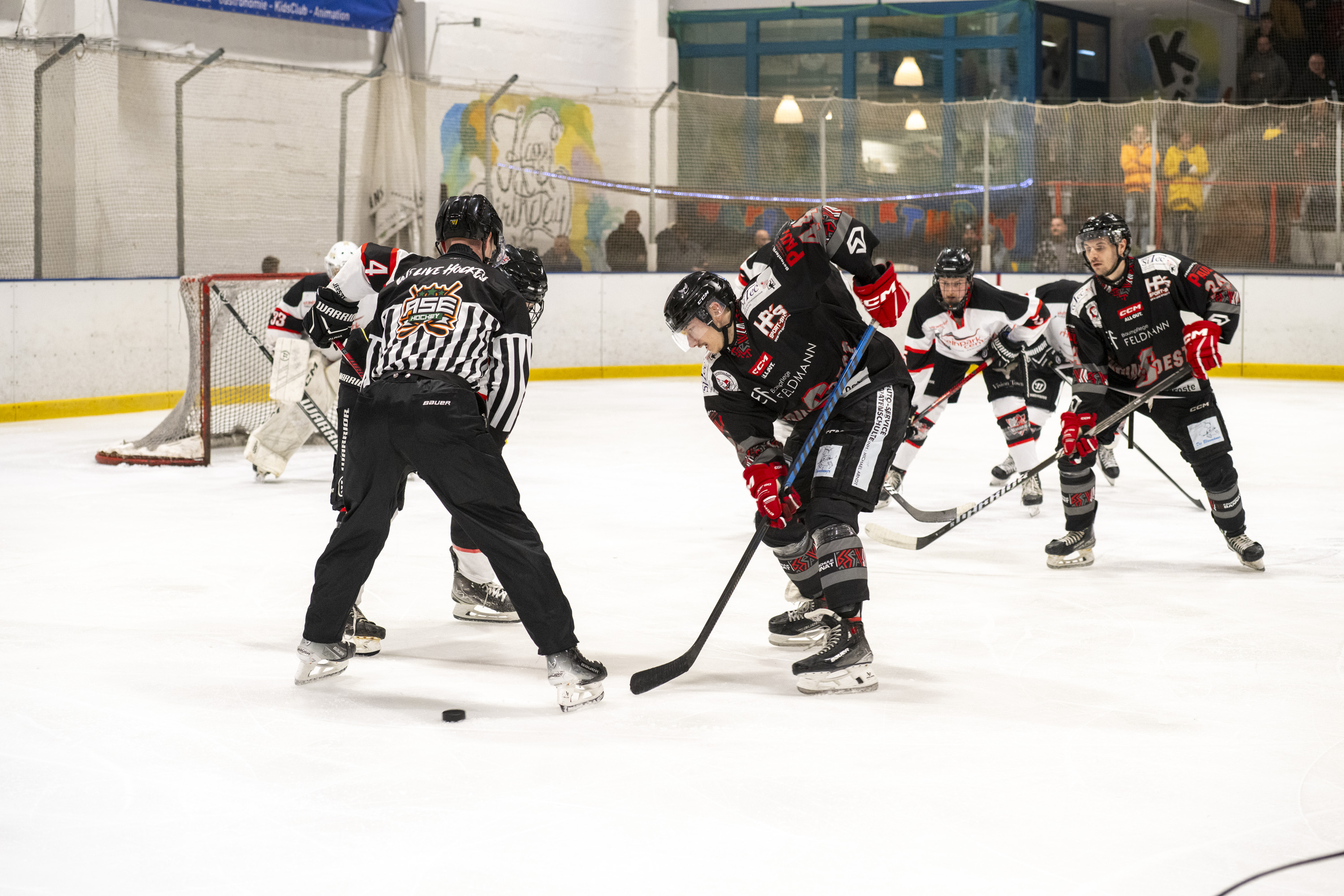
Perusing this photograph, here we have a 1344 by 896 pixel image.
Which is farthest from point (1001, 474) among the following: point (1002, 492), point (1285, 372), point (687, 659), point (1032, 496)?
point (1285, 372)

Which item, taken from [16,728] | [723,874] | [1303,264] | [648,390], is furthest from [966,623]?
[1303,264]

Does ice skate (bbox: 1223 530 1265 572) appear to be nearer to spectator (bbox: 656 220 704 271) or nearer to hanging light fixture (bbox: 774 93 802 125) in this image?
spectator (bbox: 656 220 704 271)

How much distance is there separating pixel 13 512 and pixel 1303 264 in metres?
8.97

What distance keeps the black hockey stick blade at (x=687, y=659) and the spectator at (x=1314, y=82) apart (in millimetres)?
11206

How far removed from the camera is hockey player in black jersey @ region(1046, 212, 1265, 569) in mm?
4375

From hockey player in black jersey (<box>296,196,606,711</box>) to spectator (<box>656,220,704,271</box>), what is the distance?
329 inches

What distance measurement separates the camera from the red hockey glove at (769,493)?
316cm

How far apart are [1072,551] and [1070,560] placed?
1.5 inches

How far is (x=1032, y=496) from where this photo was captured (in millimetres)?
5648

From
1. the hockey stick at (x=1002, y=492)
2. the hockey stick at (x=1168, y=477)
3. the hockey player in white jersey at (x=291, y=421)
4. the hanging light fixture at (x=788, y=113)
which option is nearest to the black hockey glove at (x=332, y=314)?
the hockey stick at (x=1002, y=492)

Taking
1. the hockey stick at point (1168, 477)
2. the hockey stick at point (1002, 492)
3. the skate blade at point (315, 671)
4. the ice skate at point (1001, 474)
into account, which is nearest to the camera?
the skate blade at point (315, 671)

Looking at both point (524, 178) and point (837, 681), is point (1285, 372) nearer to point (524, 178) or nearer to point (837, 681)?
point (524, 178)

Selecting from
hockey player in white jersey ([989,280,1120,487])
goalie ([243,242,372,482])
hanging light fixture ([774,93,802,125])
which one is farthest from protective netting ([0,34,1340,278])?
hockey player in white jersey ([989,280,1120,487])

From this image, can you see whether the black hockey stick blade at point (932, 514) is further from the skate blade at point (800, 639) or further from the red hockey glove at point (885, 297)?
the red hockey glove at point (885, 297)
